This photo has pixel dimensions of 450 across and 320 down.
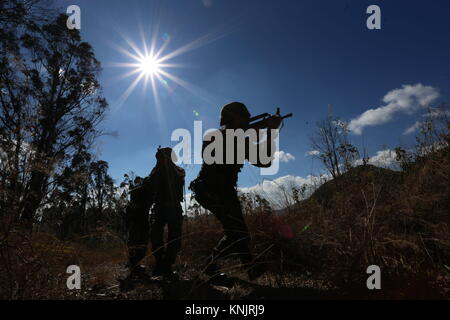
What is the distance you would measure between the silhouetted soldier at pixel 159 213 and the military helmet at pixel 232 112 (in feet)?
2.83

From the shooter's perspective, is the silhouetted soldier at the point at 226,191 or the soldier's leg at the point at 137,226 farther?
the soldier's leg at the point at 137,226

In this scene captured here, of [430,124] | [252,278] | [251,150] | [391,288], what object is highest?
[430,124]

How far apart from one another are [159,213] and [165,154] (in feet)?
2.49

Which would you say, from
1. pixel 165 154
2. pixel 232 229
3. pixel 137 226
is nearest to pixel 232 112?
pixel 165 154

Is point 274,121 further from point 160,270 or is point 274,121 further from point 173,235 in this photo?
point 160,270

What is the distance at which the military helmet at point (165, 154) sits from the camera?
130 inches

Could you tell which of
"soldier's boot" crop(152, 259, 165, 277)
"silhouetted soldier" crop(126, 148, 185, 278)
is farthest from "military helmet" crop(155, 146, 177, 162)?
"soldier's boot" crop(152, 259, 165, 277)

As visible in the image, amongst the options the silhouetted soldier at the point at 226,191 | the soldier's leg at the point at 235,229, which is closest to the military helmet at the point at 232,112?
the silhouetted soldier at the point at 226,191

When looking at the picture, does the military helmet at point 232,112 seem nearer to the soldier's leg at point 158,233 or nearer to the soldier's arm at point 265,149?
the soldier's arm at point 265,149

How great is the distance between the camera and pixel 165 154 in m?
3.31

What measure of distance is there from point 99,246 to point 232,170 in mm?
2287

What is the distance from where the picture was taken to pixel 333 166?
14.0 feet
